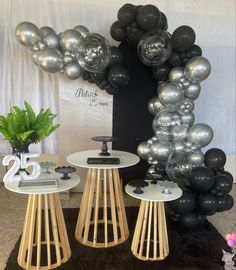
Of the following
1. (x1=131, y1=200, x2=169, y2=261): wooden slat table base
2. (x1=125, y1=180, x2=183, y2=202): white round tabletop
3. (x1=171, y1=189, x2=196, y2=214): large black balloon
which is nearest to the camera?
(x1=125, y1=180, x2=183, y2=202): white round tabletop

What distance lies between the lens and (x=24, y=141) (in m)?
1.84

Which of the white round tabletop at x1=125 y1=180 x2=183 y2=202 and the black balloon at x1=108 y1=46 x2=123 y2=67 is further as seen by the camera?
the black balloon at x1=108 y1=46 x2=123 y2=67

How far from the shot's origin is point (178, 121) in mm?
2604

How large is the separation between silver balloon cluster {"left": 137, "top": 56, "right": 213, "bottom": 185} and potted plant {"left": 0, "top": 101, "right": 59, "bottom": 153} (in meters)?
0.99

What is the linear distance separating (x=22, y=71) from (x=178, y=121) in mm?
1654

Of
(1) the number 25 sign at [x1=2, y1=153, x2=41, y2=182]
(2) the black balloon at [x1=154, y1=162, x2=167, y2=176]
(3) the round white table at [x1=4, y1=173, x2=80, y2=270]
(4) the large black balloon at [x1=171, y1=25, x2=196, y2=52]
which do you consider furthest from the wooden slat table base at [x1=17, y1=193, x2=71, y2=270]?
(4) the large black balloon at [x1=171, y1=25, x2=196, y2=52]

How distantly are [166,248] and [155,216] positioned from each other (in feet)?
0.96

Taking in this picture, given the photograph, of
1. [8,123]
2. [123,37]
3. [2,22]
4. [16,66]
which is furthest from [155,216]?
[2,22]

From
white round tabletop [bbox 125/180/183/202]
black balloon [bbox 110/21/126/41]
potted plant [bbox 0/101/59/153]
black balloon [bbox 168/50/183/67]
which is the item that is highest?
black balloon [bbox 110/21/126/41]

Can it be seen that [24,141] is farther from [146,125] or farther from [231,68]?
[231,68]

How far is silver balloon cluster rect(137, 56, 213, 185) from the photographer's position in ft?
8.03

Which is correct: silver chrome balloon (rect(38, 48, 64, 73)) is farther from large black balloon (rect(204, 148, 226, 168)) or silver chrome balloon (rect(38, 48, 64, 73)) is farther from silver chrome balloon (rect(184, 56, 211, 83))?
large black balloon (rect(204, 148, 226, 168))

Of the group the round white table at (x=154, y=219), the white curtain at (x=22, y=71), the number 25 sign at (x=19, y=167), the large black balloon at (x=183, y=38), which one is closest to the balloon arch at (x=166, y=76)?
the large black balloon at (x=183, y=38)

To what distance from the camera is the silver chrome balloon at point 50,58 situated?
8.25 ft
